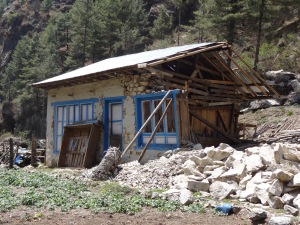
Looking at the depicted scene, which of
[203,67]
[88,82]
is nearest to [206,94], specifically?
[203,67]

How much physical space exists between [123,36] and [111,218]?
39.0 meters

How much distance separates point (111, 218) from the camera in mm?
6516

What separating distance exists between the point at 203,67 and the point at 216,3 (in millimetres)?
12961

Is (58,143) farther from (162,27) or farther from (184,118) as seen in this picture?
(162,27)

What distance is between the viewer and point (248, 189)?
8.39m

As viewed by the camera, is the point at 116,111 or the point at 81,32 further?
the point at 81,32

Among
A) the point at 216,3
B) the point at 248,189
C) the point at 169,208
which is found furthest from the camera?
the point at 216,3

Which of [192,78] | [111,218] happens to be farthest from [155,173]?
[192,78]

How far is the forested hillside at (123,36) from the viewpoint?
1073 inches

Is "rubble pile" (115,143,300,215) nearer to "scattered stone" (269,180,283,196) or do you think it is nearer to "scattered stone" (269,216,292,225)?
"scattered stone" (269,180,283,196)

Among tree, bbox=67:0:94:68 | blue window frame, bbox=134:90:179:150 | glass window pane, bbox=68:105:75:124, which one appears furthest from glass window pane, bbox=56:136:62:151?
tree, bbox=67:0:94:68

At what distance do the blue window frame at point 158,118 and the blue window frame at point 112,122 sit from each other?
110cm

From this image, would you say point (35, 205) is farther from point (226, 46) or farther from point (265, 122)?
point (265, 122)

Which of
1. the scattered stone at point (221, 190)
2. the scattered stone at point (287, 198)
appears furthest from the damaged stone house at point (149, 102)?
the scattered stone at point (287, 198)
